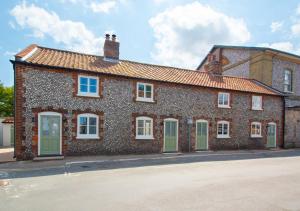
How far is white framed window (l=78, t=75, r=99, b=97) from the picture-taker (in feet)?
43.7

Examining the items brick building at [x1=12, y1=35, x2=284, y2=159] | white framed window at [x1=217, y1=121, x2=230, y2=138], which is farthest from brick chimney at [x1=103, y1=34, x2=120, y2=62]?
white framed window at [x1=217, y1=121, x2=230, y2=138]

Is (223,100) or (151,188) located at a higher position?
(223,100)

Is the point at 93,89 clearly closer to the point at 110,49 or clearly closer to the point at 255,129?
the point at 110,49

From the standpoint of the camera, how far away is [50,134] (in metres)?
12.5

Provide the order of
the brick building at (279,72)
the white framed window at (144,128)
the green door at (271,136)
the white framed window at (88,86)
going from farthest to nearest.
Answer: the brick building at (279,72)
the green door at (271,136)
the white framed window at (144,128)
the white framed window at (88,86)

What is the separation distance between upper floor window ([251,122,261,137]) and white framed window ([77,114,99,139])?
13.4 metres

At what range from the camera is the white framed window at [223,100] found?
17.9 meters

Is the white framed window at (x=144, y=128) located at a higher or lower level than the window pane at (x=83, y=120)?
lower

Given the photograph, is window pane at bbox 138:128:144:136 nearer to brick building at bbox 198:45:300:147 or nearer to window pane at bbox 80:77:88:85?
window pane at bbox 80:77:88:85

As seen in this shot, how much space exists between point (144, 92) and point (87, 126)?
4.40 metres

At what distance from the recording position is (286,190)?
7090 mm

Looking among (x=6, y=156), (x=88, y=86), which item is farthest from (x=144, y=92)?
(x=6, y=156)

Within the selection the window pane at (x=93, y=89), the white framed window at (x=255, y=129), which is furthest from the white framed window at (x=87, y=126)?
the white framed window at (x=255, y=129)

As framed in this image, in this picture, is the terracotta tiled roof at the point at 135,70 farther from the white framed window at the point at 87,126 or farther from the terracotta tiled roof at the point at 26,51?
the white framed window at the point at 87,126
